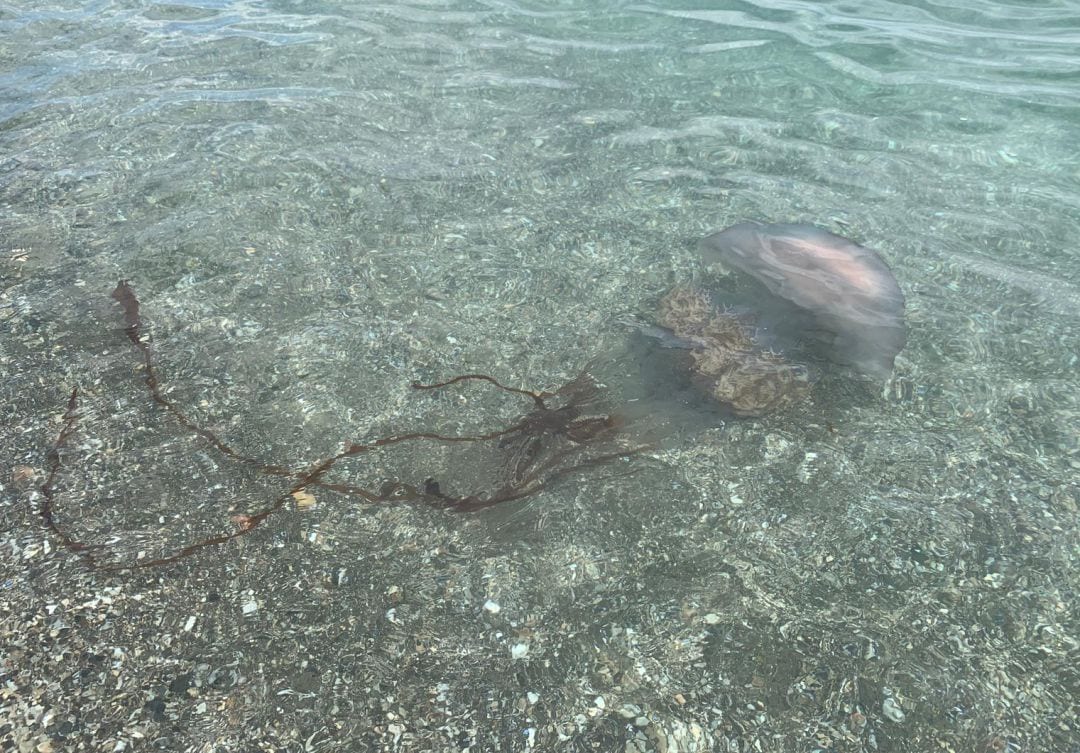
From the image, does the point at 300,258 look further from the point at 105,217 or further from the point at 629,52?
the point at 629,52

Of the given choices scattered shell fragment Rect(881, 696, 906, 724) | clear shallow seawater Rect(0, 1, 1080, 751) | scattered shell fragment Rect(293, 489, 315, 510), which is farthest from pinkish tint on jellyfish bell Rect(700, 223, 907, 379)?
scattered shell fragment Rect(293, 489, 315, 510)

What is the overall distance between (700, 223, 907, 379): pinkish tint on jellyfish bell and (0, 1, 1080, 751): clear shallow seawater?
28cm

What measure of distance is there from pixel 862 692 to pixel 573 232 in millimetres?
4154

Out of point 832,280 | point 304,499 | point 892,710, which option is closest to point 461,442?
point 304,499

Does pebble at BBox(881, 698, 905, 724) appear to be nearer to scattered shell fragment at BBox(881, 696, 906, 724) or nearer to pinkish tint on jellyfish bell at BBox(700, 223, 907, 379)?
scattered shell fragment at BBox(881, 696, 906, 724)

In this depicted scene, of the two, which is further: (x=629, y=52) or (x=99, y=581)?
(x=629, y=52)

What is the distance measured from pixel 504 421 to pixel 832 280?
2835mm

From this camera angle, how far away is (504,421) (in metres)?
4.28

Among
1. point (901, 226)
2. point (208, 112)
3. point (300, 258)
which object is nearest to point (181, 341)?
point (300, 258)

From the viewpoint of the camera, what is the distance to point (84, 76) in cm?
793

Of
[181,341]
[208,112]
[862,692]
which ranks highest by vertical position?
[208,112]

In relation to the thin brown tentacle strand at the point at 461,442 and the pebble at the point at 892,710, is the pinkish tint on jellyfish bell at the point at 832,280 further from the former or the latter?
the pebble at the point at 892,710

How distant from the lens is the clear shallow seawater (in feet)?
9.75

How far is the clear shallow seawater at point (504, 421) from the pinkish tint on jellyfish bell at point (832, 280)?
0.92ft
